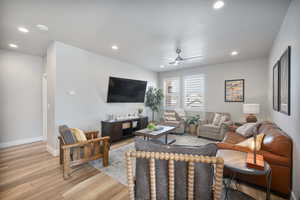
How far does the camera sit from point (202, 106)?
17.6 ft

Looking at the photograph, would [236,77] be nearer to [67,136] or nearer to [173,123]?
[173,123]

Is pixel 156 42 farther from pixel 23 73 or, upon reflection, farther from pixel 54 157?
pixel 23 73

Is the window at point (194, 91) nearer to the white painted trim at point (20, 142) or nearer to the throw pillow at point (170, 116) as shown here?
the throw pillow at point (170, 116)

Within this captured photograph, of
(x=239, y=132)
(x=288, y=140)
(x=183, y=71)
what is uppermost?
(x=183, y=71)

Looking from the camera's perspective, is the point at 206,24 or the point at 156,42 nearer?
the point at 206,24

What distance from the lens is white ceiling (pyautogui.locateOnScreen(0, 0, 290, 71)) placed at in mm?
1880

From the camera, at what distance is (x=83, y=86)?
364 centimetres

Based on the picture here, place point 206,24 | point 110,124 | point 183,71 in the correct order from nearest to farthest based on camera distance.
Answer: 1. point 206,24
2. point 110,124
3. point 183,71

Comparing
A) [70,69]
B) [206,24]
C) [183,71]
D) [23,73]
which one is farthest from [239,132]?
[23,73]

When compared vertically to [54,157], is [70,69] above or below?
above

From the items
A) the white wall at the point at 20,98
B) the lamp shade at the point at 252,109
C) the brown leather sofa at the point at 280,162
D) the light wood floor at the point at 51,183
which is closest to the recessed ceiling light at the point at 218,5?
the brown leather sofa at the point at 280,162

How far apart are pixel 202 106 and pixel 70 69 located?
4.86m

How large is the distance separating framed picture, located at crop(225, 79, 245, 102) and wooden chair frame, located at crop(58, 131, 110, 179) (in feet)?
14.9

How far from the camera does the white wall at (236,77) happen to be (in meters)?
4.24
